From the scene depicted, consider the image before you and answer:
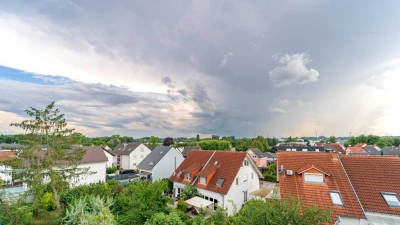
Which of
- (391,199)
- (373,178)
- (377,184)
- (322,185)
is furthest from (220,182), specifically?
(391,199)

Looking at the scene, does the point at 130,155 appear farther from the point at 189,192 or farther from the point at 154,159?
the point at 189,192

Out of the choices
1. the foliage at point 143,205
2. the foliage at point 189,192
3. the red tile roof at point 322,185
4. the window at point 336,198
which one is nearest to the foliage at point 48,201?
the foliage at point 143,205

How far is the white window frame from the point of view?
630 inches

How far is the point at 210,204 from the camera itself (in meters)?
23.9

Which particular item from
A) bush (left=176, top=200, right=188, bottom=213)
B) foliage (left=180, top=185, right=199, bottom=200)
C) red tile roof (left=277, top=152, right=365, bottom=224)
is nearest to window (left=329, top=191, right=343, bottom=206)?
red tile roof (left=277, top=152, right=365, bottom=224)

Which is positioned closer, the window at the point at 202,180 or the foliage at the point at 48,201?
the foliage at the point at 48,201

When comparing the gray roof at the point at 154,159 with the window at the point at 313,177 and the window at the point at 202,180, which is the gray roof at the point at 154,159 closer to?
the window at the point at 202,180

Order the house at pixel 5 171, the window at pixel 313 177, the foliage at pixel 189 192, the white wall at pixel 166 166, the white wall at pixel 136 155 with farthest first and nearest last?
the white wall at pixel 136 155, the white wall at pixel 166 166, the foliage at pixel 189 192, the window at pixel 313 177, the house at pixel 5 171

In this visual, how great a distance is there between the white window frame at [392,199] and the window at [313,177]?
4280 millimetres

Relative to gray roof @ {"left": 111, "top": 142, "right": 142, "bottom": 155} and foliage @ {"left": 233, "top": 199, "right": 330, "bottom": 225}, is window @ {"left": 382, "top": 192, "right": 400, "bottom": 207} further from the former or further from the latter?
gray roof @ {"left": 111, "top": 142, "right": 142, "bottom": 155}

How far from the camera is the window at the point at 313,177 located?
61.8 feet

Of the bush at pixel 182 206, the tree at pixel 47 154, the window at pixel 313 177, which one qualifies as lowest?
the bush at pixel 182 206

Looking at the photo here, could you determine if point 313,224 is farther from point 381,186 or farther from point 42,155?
point 42,155

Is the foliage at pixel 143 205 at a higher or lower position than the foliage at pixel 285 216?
lower
